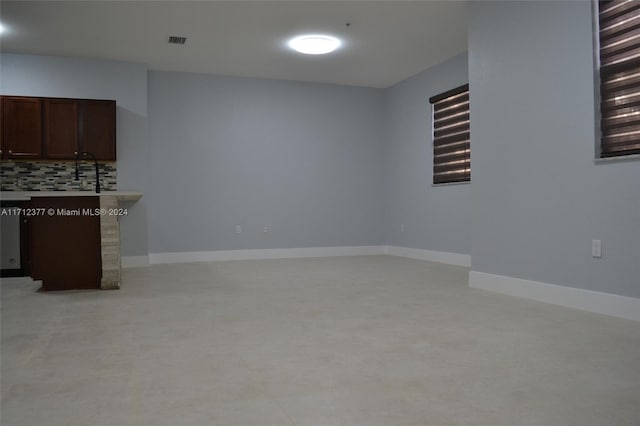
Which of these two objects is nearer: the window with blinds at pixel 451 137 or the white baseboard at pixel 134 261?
the window with blinds at pixel 451 137

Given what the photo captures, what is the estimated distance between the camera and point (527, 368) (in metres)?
2.26

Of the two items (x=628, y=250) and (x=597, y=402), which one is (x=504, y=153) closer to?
(x=628, y=250)

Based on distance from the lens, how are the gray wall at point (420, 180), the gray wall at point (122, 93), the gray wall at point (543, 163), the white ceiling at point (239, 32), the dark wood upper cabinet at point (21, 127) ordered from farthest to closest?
the gray wall at point (420, 180)
the gray wall at point (122, 93)
the dark wood upper cabinet at point (21, 127)
the white ceiling at point (239, 32)
the gray wall at point (543, 163)

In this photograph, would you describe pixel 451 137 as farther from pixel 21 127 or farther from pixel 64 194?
pixel 21 127

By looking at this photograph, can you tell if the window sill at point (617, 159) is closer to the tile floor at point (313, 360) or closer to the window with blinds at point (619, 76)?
the window with blinds at point (619, 76)

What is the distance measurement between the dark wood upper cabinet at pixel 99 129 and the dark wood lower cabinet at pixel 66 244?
1.85 meters

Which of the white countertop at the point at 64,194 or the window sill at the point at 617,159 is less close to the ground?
the window sill at the point at 617,159

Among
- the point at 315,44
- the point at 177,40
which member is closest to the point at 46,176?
the point at 177,40

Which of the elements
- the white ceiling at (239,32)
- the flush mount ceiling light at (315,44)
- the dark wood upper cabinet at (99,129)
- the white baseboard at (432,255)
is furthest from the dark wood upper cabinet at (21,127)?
the white baseboard at (432,255)

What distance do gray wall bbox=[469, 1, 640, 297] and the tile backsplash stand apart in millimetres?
Result: 4748

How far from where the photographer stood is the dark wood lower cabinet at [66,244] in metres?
4.51

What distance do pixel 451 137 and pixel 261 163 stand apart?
282 centimetres

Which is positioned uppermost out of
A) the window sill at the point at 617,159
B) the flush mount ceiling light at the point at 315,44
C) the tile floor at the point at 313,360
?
the flush mount ceiling light at the point at 315,44

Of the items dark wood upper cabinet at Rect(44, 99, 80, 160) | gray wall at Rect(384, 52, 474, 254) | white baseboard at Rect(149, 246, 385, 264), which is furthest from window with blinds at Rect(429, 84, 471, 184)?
dark wood upper cabinet at Rect(44, 99, 80, 160)
